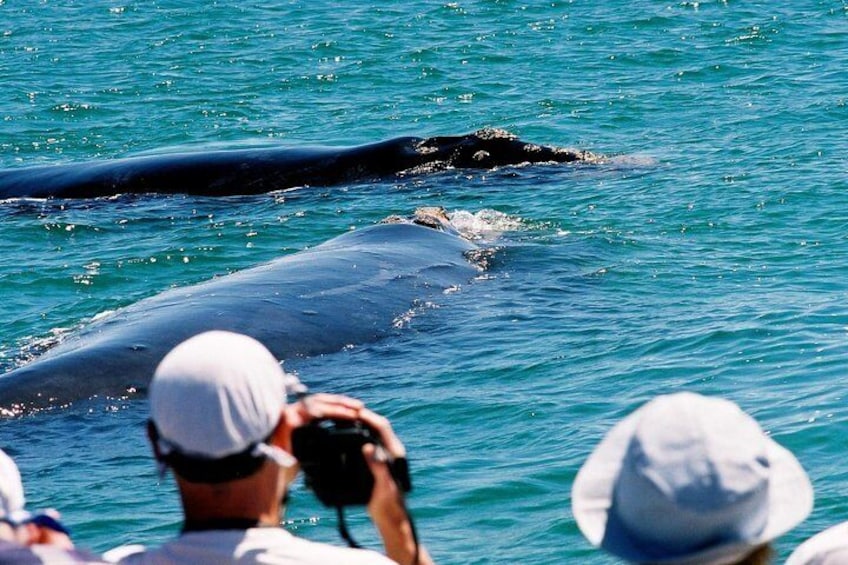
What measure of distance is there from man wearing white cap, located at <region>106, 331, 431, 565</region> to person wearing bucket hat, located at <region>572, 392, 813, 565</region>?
77 centimetres

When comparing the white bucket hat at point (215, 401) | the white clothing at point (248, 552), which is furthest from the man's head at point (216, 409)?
the white clothing at point (248, 552)

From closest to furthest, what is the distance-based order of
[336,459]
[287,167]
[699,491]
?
[699,491]
[336,459]
[287,167]

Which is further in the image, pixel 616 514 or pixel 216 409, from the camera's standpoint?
pixel 216 409

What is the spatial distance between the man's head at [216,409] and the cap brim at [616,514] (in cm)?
75

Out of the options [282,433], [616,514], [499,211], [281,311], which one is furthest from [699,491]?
[499,211]

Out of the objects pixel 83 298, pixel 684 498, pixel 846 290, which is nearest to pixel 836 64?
pixel 846 290

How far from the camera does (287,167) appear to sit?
17.5 m

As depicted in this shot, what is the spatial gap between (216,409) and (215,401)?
0.02 m

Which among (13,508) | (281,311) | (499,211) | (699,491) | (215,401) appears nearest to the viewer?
(699,491)

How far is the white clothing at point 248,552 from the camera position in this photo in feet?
12.9

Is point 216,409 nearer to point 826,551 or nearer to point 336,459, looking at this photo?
point 336,459

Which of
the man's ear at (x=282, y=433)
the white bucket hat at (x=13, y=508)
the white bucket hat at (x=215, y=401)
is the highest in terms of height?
the white bucket hat at (x=215, y=401)

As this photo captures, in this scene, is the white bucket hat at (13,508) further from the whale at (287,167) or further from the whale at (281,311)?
the whale at (287,167)

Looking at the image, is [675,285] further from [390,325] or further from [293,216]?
[293,216]
